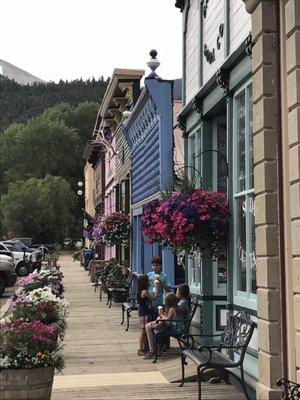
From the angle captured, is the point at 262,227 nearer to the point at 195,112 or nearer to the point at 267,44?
the point at 267,44

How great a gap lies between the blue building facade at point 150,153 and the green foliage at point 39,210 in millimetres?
52790

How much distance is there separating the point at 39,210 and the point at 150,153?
57.7 meters

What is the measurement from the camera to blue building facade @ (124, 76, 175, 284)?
13719 millimetres

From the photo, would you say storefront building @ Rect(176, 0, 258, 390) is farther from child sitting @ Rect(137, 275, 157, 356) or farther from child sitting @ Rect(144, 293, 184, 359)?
child sitting @ Rect(137, 275, 157, 356)

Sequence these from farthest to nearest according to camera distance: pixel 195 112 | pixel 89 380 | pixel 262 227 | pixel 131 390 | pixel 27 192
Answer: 1. pixel 27 192
2. pixel 195 112
3. pixel 89 380
4. pixel 131 390
5. pixel 262 227

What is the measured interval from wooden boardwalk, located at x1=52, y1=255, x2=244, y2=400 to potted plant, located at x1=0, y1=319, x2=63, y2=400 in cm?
127

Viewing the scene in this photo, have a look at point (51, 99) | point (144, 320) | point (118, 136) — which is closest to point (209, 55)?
point (144, 320)

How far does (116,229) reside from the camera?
67.3ft

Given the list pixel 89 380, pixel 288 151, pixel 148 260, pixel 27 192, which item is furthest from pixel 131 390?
pixel 27 192

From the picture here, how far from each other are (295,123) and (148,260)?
12534 millimetres

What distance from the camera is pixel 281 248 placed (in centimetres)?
570

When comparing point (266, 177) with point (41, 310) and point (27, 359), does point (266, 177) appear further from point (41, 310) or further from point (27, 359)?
point (41, 310)

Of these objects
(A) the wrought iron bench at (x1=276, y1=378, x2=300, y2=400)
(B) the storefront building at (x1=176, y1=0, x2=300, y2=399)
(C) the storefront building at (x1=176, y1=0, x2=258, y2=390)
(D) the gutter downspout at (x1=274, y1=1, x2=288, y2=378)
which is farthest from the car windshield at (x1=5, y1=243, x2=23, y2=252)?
(A) the wrought iron bench at (x1=276, y1=378, x2=300, y2=400)

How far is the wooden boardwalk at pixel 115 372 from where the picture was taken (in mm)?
7684
